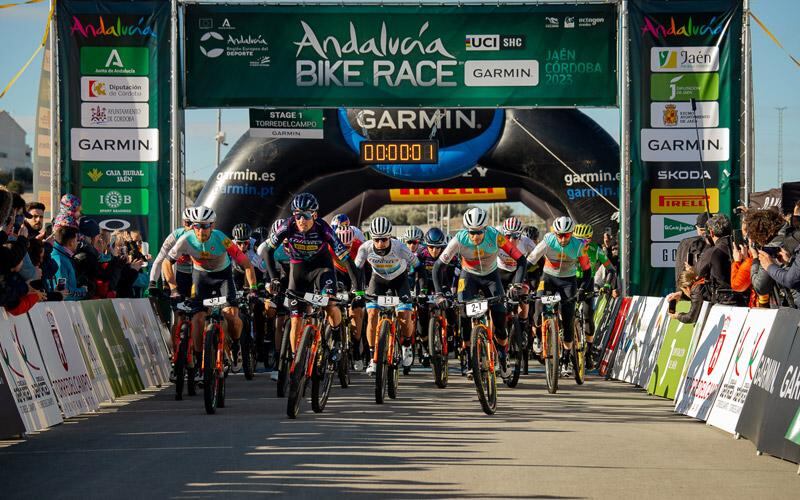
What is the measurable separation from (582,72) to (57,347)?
959 centimetres

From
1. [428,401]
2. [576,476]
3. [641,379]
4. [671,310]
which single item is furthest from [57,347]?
[641,379]

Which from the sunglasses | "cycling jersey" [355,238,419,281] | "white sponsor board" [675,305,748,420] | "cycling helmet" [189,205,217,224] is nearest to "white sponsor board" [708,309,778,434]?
"white sponsor board" [675,305,748,420]

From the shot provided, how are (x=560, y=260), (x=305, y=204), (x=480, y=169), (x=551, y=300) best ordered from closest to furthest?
(x=305, y=204) → (x=551, y=300) → (x=560, y=260) → (x=480, y=169)

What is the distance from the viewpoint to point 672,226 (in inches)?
727

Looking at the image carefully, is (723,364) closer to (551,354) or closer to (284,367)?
(551,354)

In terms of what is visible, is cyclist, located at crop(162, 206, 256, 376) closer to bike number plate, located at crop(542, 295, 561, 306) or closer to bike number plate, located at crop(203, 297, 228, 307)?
bike number plate, located at crop(203, 297, 228, 307)

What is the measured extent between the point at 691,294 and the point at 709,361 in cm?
134

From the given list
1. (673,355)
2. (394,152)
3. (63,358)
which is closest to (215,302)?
(63,358)

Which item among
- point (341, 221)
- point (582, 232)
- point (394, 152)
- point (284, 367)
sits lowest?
point (284, 367)

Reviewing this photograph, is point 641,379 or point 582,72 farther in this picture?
point 582,72

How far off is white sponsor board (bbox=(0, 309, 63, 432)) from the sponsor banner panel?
6410 mm

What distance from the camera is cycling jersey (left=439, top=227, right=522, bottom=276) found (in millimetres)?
14281

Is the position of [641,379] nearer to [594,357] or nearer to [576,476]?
[594,357]

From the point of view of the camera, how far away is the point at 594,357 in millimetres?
18812
